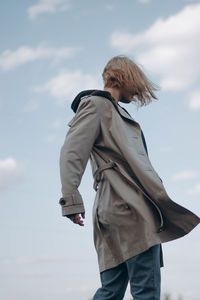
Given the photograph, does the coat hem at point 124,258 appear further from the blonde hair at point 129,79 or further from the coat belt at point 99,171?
the blonde hair at point 129,79

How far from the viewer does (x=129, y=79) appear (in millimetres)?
4070

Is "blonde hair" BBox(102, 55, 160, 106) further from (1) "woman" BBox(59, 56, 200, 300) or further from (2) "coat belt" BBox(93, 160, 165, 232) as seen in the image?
(2) "coat belt" BBox(93, 160, 165, 232)

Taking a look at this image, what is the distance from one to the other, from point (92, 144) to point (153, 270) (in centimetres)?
90

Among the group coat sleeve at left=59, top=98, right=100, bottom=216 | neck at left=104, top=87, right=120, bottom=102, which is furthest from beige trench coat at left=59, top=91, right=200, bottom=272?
neck at left=104, top=87, right=120, bottom=102

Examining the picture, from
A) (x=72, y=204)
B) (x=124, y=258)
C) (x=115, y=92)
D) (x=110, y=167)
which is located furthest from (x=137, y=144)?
(x=124, y=258)

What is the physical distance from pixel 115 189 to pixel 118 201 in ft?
0.26

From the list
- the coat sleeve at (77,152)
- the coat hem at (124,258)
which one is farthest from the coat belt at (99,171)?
the coat hem at (124,258)

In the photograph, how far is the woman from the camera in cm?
368

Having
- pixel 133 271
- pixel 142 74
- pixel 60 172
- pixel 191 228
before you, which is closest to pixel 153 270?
pixel 133 271

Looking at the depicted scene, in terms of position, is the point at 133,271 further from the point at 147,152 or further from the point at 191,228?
the point at 147,152

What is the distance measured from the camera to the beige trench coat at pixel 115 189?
3721mm

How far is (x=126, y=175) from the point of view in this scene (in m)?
3.80

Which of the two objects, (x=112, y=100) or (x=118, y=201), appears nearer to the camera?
(x=118, y=201)

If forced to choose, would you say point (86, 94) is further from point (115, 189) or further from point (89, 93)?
point (115, 189)
